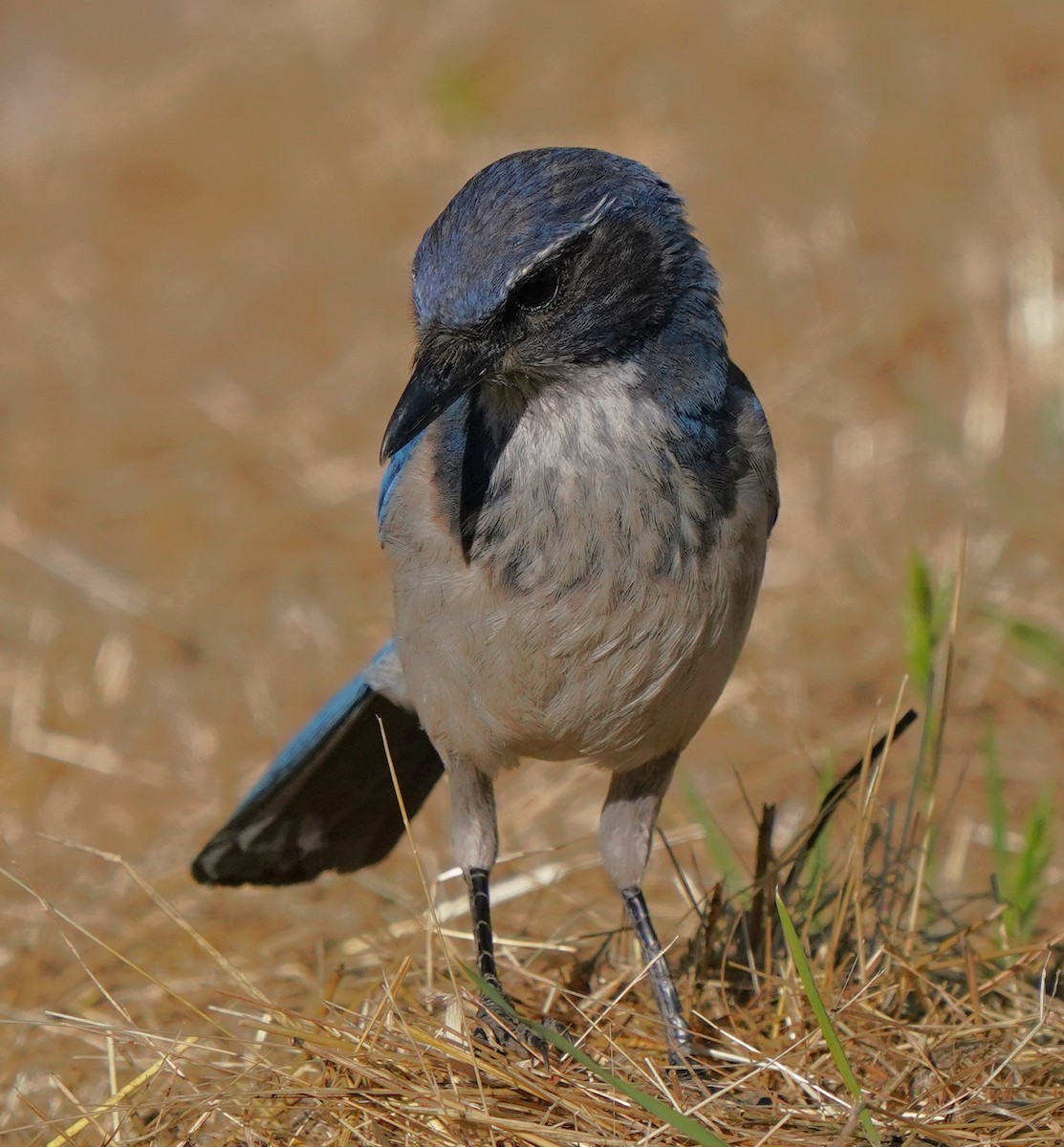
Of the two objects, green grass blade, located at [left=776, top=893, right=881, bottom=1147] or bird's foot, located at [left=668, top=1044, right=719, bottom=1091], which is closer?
green grass blade, located at [left=776, top=893, right=881, bottom=1147]

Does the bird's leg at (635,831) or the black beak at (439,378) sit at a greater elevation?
the black beak at (439,378)

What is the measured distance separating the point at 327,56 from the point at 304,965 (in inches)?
377

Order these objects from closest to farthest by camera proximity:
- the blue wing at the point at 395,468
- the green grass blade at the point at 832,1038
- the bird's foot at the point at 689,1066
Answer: the green grass blade at the point at 832,1038 → the bird's foot at the point at 689,1066 → the blue wing at the point at 395,468

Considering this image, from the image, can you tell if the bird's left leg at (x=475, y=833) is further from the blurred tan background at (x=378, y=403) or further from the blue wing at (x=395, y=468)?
the blue wing at (x=395, y=468)

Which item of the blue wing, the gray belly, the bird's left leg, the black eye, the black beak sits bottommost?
the bird's left leg

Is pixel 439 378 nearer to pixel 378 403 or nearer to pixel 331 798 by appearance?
pixel 331 798

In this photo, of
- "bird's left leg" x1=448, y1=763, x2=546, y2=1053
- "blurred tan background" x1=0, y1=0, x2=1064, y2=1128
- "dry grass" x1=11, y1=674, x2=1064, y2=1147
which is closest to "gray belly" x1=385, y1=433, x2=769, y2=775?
"bird's left leg" x1=448, y1=763, x2=546, y2=1053

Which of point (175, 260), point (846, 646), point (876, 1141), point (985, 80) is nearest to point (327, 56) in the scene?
point (175, 260)

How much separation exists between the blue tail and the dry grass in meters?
0.47

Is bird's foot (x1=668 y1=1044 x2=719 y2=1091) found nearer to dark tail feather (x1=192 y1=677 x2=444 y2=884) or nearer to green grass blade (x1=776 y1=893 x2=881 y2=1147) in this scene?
green grass blade (x1=776 y1=893 x2=881 y2=1147)

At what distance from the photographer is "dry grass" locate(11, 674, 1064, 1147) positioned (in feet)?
9.29

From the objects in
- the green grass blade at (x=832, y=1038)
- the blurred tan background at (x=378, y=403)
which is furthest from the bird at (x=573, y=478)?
the blurred tan background at (x=378, y=403)

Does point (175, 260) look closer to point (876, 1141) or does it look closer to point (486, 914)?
point (486, 914)

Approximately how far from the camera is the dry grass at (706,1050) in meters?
2.83
